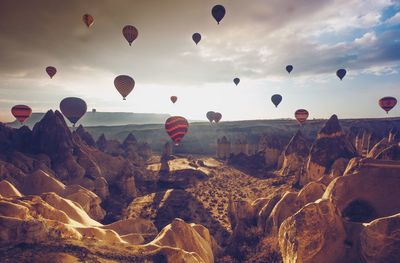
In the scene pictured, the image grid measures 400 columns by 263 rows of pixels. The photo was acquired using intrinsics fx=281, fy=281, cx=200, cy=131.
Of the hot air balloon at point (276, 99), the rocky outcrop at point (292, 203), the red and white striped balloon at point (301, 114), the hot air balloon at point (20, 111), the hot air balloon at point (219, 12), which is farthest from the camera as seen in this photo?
the hot air balloon at point (276, 99)

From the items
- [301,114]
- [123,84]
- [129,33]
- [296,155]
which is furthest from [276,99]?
[129,33]

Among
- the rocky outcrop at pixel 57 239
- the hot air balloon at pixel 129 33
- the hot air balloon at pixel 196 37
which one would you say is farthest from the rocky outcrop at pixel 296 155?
the rocky outcrop at pixel 57 239

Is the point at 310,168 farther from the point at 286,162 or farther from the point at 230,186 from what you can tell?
the point at 230,186

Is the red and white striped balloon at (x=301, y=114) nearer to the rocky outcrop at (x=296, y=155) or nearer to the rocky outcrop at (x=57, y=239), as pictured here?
the rocky outcrop at (x=296, y=155)

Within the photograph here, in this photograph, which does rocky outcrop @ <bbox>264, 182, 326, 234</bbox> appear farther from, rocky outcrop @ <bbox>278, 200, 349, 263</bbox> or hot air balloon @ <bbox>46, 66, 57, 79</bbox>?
hot air balloon @ <bbox>46, 66, 57, 79</bbox>

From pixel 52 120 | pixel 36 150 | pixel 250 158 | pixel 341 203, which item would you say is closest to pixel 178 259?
pixel 341 203

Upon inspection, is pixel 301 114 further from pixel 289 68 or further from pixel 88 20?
pixel 88 20
